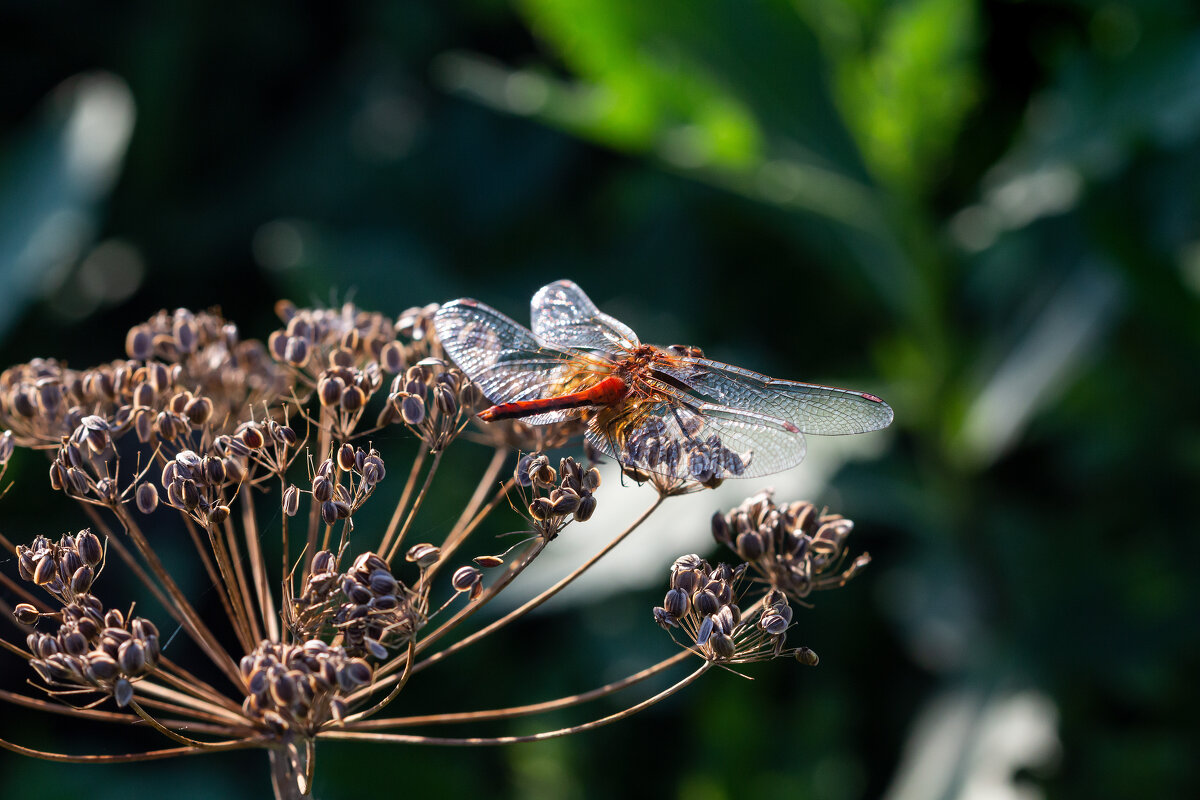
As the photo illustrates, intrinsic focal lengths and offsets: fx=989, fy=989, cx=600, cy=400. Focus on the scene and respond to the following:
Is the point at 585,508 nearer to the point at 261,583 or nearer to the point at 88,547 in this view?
the point at 261,583

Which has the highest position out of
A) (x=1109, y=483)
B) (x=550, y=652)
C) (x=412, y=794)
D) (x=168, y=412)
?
(x=1109, y=483)

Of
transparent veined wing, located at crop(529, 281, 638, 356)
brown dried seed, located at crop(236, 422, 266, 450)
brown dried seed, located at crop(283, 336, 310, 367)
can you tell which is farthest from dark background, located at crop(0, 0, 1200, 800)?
brown dried seed, located at crop(236, 422, 266, 450)

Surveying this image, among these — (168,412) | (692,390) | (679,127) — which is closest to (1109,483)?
(679,127)

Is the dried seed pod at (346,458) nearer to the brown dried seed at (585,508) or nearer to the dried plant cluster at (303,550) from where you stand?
the dried plant cluster at (303,550)

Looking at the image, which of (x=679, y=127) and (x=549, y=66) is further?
(x=549, y=66)

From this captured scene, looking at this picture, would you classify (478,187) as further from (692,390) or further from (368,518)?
(692,390)

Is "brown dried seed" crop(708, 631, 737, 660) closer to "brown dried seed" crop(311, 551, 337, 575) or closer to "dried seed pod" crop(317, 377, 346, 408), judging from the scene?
"brown dried seed" crop(311, 551, 337, 575)
